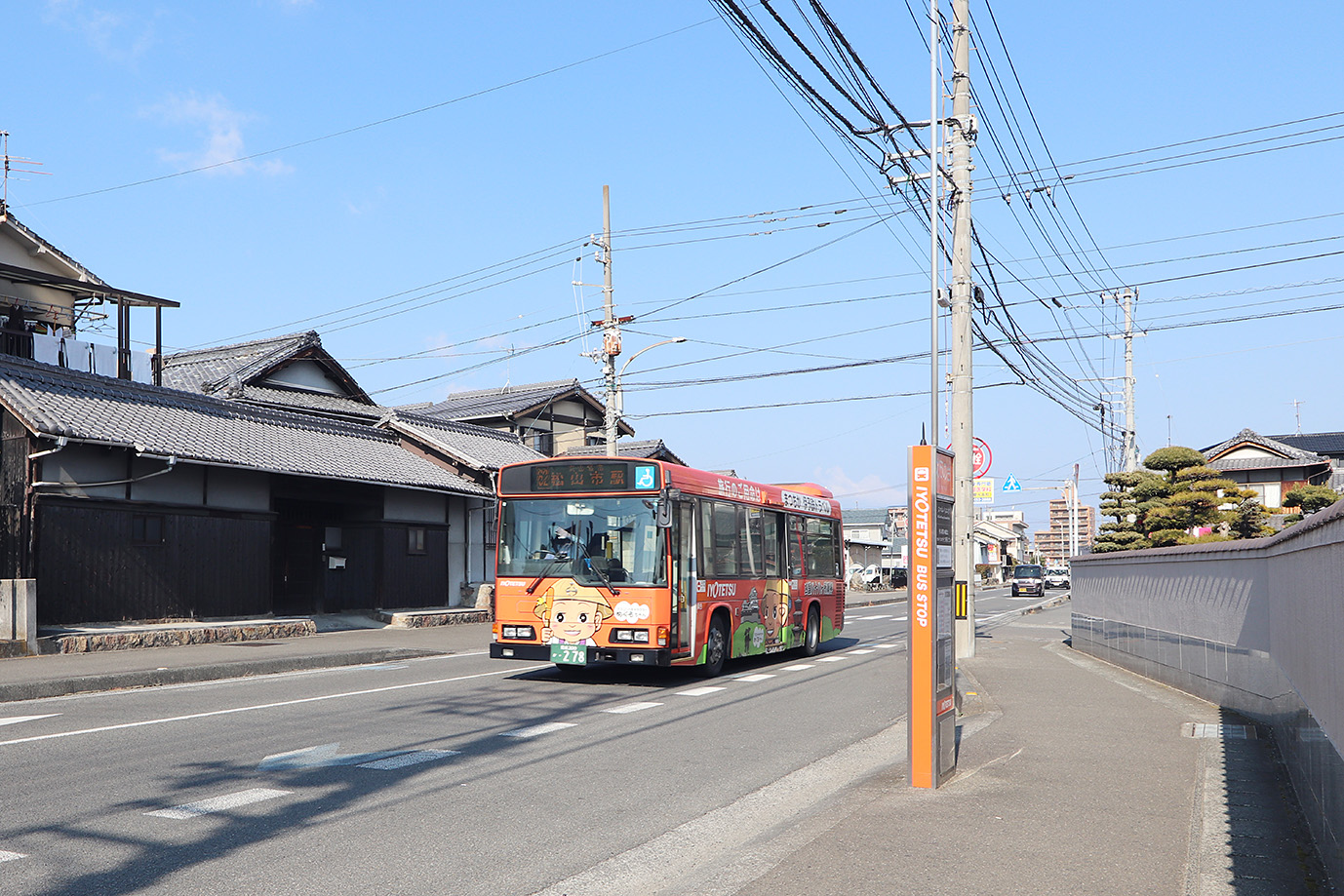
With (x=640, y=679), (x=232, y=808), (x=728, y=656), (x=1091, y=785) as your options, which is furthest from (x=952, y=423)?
(x=232, y=808)

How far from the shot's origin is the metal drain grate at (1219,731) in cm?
1062

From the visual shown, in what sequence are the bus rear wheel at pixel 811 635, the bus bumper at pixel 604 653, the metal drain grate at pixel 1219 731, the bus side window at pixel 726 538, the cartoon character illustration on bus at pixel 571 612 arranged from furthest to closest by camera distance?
the bus rear wheel at pixel 811 635
the bus side window at pixel 726 538
the cartoon character illustration on bus at pixel 571 612
the bus bumper at pixel 604 653
the metal drain grate at pixel 1219 731

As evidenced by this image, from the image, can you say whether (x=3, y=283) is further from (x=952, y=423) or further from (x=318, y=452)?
(x=952, y=423)

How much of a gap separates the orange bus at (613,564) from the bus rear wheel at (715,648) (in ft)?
0.09

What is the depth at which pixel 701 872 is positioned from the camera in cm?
590

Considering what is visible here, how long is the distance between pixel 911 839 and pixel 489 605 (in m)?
24.2

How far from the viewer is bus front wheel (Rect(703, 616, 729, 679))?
50.3 feet

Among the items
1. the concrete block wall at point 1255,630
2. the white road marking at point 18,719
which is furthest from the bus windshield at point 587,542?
the concrete block wall at point 1255,630

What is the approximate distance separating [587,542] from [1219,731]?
7.63 metres

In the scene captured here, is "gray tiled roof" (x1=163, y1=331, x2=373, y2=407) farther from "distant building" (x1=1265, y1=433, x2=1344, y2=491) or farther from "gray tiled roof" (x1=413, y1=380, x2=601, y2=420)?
"distant building" (x1=1265, y1=433, x2=1344, y2=491)

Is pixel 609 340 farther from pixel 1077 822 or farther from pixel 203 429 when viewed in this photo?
pixel 1077 822

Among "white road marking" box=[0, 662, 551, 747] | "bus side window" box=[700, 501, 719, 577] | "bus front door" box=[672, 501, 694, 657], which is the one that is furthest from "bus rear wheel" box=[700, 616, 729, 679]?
"white road marking" box=[0, 662, 551, 747]

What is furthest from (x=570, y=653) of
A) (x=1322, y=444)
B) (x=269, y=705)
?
(x=1322, y=444)

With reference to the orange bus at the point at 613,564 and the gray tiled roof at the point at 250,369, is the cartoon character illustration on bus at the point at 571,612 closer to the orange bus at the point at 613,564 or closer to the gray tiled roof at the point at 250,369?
the orange bus at the point at 613,564
